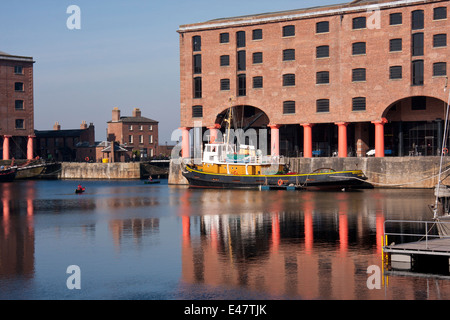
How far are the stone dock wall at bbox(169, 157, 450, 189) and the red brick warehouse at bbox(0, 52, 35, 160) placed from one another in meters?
58.9

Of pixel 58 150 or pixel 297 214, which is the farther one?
pixel 58 150

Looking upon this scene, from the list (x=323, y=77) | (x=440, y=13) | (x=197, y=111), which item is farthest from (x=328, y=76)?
(x=197, y=111)

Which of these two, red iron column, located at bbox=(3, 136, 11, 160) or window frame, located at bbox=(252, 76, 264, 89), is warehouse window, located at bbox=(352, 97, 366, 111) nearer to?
window frame, located at bbox=(252, 76, 264, 89)

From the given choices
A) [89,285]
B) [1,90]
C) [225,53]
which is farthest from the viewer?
[1,90]

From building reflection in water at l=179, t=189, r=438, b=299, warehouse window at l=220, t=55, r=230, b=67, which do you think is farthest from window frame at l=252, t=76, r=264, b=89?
building reflection in water at l=179, t=189, r=438, b=299

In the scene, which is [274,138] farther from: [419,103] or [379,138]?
[419,103]

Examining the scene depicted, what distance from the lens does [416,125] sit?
7438 centimetres

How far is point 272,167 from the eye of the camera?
2662 inches

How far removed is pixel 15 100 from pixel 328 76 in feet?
196

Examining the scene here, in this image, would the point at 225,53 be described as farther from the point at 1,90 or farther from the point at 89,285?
the point at 89,285

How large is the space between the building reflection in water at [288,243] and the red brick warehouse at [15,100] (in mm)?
63935
